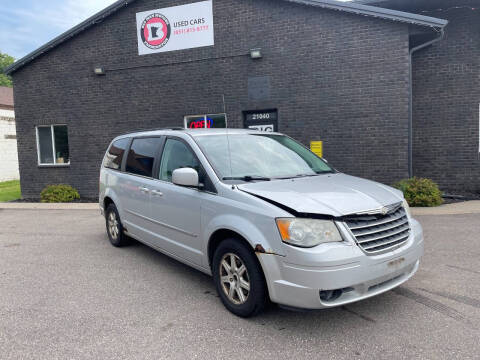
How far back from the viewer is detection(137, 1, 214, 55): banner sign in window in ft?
38.1

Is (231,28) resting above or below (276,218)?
above

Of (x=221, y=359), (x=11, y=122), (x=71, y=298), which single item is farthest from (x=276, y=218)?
(x=11, y=122)

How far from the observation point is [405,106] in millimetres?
9789

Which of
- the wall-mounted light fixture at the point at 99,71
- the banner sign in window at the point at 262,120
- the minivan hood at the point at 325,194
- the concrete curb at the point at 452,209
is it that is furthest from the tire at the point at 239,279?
the wall-mounted light fixture at the point at 99,71

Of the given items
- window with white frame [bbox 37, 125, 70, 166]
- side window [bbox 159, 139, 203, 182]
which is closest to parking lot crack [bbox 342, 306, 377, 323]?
side window [bbox 159, 139, 203, 182]

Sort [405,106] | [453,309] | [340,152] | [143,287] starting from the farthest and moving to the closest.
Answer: [340,152], [405,106], [143,287], [453,309]

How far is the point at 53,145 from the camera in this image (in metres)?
13.8

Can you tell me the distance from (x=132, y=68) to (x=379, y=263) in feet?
36.8

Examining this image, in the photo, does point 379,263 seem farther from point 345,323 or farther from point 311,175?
point 311,175

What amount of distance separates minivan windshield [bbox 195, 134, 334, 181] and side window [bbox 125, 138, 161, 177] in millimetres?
942

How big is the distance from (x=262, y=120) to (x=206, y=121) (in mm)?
1779

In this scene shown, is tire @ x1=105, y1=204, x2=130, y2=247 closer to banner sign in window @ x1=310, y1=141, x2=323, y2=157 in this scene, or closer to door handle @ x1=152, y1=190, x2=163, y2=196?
door handle @ x1=152, y1=190, x2=163, y2=196

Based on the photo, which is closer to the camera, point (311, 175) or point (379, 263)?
point (379, 263)

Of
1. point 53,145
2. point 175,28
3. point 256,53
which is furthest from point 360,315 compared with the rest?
point 53,145
